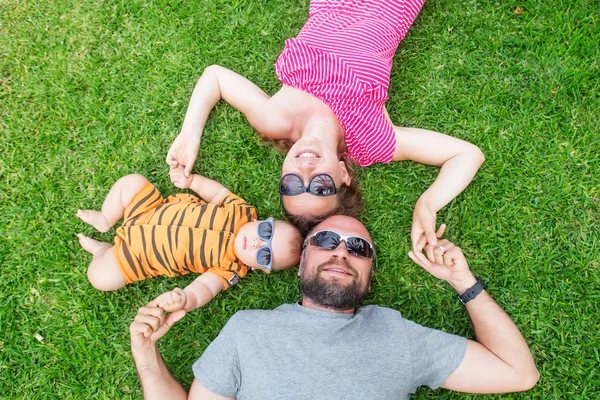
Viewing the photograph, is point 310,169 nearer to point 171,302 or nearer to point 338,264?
point 338,264

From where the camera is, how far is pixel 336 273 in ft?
10.6

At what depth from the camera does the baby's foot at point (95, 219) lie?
380 centimetres

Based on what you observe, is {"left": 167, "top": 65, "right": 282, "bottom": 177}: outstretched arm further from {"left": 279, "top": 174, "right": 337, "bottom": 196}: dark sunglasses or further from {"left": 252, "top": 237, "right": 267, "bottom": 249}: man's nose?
{"left": 252, "top": 237, "right": 267, "bottom": 249}: man's nose

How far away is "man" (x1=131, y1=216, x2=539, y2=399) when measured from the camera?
287 centimetres

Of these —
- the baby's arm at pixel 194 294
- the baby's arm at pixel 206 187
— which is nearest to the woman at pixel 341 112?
the baby's arm at pixel 206 187

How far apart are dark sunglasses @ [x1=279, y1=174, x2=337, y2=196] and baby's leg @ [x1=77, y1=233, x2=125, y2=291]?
164 centimetres

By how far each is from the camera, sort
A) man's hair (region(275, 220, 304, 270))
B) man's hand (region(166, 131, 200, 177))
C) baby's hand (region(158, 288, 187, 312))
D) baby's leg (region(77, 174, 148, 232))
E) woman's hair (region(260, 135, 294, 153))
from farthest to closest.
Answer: woman's hair (region(260, 135, 294, 153)) < man's hand (region(166, 131, 200, 177)) < baby's leg (region(77, 174, 148, 232)) < man's hair (region(275, 220, 304, 270)) < baby's hand (region(158, 288, 187, 312))

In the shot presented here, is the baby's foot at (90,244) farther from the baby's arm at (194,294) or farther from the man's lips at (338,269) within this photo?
the man's lips at (338,269)

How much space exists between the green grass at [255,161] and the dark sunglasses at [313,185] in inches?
29.9

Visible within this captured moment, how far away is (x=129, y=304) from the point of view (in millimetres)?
3953

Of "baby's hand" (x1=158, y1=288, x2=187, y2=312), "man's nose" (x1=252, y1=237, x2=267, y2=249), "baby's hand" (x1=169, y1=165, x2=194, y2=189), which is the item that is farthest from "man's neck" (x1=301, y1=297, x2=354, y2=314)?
"baby's hand" (x1=169, y1=165, x2=194, y2=189)

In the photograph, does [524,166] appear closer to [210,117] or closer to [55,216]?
[210,117]

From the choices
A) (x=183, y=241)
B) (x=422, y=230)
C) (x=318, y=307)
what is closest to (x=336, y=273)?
(x=318, y=307)

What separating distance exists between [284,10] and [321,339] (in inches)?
129
